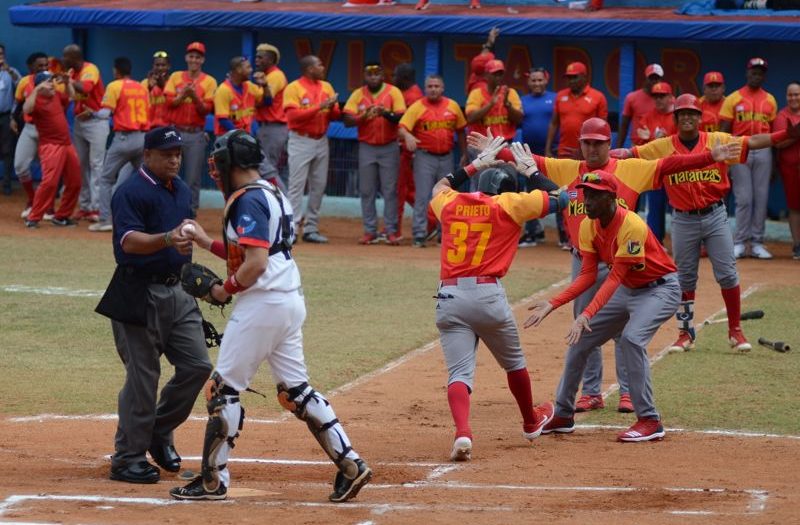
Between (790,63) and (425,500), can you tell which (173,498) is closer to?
(425,500)

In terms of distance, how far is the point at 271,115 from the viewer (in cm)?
1889

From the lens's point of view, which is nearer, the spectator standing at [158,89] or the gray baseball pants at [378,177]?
the gray baseball pants at [378,177]

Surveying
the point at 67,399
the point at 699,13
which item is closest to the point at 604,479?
the point at 67,399

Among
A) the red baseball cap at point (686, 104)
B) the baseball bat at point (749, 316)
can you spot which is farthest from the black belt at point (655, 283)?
the baseball bat at point (749, 316)

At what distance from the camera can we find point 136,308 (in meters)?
7.74

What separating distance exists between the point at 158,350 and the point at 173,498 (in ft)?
3.32

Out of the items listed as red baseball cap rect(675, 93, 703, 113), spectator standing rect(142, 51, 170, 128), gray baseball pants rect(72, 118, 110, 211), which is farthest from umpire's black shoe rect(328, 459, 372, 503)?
gray baseball pants rect(72, 118, 110, 211)

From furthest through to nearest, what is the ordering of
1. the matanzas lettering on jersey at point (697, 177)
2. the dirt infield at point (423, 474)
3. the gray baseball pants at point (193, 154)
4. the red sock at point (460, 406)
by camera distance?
the gray baseball pants at point (193, 154), the matanzas lettering on jersey at point (697, 177), the red sock at point (460, 406), the dirt infield at point (423, 474)

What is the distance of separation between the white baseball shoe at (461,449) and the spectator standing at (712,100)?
9736 mm

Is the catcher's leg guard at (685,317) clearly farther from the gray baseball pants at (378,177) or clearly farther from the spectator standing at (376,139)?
the gray baseball pants at (378,177)

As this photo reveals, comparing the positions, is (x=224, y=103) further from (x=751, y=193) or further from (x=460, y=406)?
(x=460, y=406)

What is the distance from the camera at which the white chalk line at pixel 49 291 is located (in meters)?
14.5

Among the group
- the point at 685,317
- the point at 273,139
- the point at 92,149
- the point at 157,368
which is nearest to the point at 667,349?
A: the point at 685,317

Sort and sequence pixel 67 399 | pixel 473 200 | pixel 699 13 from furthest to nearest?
pixel 699 13 < pixel 67 399 < pixel 473 200
